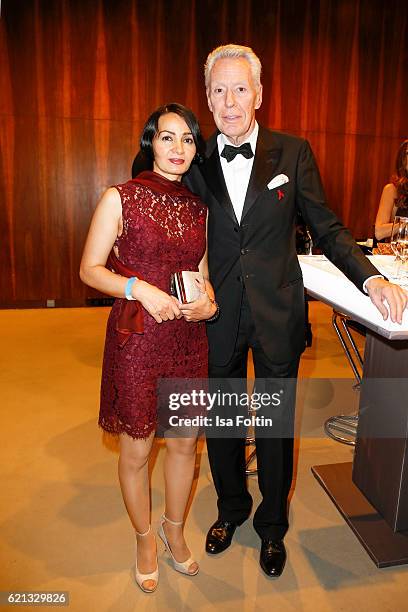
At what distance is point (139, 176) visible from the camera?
6.14 feet

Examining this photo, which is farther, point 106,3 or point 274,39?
point 274,39

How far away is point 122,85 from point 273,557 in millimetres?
5777

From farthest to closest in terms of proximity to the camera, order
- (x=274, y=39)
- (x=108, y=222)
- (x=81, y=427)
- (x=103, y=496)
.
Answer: (x=274, y=39), (x=81, y=427), (x=103, y=496), (x=108, y=222)

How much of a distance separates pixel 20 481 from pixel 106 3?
5.64 metres

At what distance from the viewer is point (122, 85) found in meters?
6.36

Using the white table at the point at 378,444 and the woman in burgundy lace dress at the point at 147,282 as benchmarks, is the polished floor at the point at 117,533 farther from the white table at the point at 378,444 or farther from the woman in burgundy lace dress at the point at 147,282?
the woman in burgundy lace dress at the point at 147,282

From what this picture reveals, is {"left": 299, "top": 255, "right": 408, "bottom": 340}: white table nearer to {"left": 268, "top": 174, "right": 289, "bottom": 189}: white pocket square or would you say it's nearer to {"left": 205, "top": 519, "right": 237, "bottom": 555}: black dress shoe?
{"left": 268, "top": 174, "right": 289, "bottom": 189}: white pocket square

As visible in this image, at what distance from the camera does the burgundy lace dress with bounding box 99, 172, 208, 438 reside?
181 centimetres

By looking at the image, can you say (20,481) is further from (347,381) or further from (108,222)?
(347,381)

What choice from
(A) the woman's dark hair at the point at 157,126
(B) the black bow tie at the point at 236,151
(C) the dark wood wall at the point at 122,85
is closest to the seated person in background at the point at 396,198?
(B) the black bow tie at the point at 236,151

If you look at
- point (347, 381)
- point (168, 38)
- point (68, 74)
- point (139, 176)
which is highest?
point (168, 38)

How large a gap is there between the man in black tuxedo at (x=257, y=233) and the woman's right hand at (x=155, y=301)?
348 millimetres

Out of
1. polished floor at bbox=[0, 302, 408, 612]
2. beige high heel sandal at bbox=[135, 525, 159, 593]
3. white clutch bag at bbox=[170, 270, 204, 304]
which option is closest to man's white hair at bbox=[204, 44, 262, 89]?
white clutch bag at bbox=[170, 270, 204, 304]

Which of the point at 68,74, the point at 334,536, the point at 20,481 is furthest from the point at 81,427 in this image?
the point at 68,74
